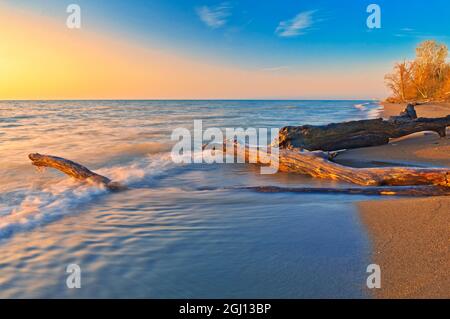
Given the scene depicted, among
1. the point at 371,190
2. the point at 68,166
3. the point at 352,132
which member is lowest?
the point at 371,190

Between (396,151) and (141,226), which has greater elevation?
(396,151)

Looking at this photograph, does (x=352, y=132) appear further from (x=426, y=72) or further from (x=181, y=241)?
(x=426, y=72)

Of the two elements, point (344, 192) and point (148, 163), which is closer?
point (344, 192)

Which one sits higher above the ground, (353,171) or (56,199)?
(353,171)

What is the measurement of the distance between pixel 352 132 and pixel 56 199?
740 centimetres

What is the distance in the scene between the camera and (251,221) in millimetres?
3963

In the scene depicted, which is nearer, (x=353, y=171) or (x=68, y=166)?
(x=353, y=171)

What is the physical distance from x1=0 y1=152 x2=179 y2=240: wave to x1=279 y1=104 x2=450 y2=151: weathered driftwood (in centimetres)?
342

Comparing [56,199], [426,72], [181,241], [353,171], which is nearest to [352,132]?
[353,171]

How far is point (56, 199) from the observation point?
519cm

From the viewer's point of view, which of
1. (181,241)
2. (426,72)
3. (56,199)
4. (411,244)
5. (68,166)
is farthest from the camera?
(426,72)

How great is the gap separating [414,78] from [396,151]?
4331 cm
